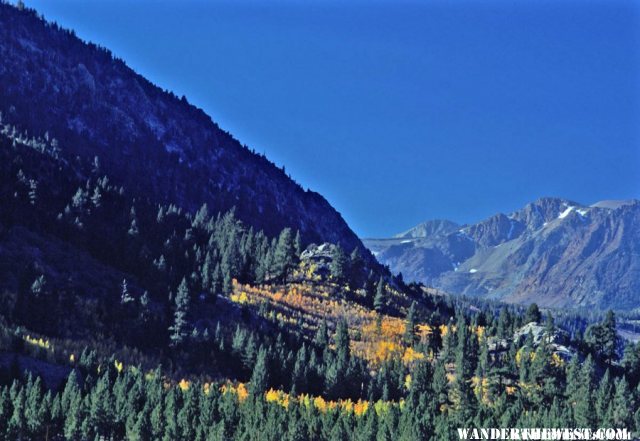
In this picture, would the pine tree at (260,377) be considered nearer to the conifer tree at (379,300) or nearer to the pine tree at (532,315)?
the conifer tree at (379,300)

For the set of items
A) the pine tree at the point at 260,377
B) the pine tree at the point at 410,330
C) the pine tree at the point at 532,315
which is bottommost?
the pine tree at the point at 260,377

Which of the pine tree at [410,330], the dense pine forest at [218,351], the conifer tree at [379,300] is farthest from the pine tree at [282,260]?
the pine tree at [410,330]

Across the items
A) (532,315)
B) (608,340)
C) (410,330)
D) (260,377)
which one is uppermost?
(532,315)

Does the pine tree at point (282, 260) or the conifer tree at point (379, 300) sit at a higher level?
the pine tree at point (282, 260)

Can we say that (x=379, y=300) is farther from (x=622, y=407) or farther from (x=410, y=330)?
(x=622, y=407)

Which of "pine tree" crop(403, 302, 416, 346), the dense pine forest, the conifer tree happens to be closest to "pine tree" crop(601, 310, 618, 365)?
the dense pine forest

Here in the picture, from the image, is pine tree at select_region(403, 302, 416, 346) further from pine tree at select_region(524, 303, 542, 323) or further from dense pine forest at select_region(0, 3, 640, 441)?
pine tree at select_region(524, 303, 542, 323)

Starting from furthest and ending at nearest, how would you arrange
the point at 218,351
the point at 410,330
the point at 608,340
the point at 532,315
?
the point at 532,315
the point at 410,330
the point at 608,340
the point at 218,351

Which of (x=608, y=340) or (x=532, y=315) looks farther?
(x=532, y=315)

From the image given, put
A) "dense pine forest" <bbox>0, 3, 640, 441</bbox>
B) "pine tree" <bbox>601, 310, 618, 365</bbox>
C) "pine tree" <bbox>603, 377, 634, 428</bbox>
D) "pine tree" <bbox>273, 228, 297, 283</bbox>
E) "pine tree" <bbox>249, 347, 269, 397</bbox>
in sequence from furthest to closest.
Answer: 1. "pine tree" <bbox>273, 228, 297, 283</bbox>
2. "pine tree" <bbox>601, 310, 618, 365</bbox>
3. "pine tree" <bbox>249, 347, 269, 397</bbox>
4. "pine tree" <bbox>603, 377, 634, 428</bbox>
5. "dense pine forest" <bbox>0, 3, 640, 441</bbox>

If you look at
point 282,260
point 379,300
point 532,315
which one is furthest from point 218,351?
point 532,315

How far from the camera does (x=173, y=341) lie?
13200 cm

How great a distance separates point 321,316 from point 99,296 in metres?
59.2

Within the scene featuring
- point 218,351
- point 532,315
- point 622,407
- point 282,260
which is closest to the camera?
point 622,407
